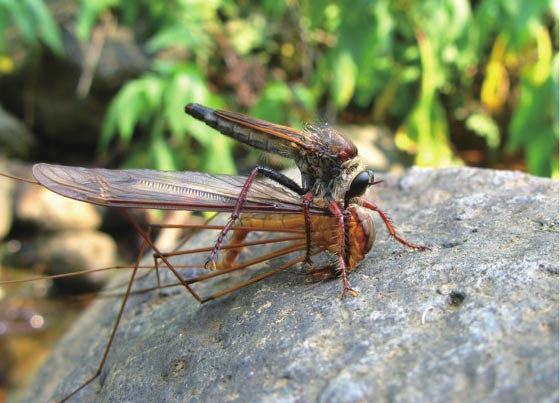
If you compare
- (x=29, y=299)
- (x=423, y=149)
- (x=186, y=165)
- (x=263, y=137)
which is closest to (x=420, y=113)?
(x=423, y=149)

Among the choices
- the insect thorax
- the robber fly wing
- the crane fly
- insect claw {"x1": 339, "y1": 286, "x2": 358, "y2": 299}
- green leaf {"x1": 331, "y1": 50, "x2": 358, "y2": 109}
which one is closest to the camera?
insect claw {"x1": 339, "y1": 286, "x2": 358, "y2": 299}

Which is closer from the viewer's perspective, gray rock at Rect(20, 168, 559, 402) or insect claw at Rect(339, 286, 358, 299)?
gray rock at Rect(20, 168, 559, 402)

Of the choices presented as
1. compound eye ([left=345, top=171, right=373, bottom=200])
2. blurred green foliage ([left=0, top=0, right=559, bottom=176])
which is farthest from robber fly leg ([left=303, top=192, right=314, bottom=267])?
blurred green foliage ([left=0, top=0, right=559, bottom=176])

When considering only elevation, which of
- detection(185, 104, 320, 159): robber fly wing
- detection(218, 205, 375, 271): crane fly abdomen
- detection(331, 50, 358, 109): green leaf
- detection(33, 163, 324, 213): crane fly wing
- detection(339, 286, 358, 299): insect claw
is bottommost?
detection(339, 286, 358, 299): insect claw

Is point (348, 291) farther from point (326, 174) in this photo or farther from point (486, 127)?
point (486, 127)

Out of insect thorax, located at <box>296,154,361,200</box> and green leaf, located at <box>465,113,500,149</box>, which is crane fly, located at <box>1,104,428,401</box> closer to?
insect thorax, located at <box>296,154,361,200</box>

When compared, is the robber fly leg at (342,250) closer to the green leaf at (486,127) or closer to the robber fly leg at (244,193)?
the robber fly leg at (244,193)

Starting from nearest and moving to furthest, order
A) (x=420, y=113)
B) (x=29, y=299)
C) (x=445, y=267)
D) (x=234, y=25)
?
(x=445, y=267), (x=420, y=113), (x=29, y=299), (x=234, y=25)

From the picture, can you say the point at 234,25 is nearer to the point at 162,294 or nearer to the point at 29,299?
the point at 29,299
